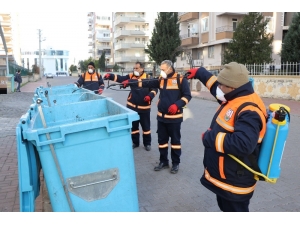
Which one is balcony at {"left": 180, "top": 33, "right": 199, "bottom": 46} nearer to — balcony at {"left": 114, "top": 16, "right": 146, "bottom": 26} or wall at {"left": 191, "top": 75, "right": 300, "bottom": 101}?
wall at {"left": 191, "top": 75, "right": 300, "bottom": 101}

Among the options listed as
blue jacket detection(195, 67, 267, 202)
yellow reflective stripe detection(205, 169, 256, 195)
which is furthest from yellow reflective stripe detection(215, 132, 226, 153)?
yellow reflective stripe detection(205, 169, 256, 195)

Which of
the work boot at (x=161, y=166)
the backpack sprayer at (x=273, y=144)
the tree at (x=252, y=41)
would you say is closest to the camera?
the backpack sprayer at (x=273, y=144)

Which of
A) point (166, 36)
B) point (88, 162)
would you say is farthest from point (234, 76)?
point (166, 36)

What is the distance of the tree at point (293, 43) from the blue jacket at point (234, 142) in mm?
15938

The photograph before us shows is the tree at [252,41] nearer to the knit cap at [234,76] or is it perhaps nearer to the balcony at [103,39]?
the knit cap at [234,76]

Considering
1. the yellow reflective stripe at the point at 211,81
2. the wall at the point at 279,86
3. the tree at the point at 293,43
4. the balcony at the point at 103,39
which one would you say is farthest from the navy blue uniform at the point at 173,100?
the balcony at the point at 103,39

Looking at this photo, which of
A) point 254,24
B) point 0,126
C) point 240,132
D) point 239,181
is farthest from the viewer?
point 254,24

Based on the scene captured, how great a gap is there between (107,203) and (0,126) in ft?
21.6

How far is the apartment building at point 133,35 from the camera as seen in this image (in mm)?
58219

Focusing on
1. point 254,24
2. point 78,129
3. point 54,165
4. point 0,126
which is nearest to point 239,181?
point 78,129

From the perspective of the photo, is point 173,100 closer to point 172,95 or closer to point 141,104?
point 172,95

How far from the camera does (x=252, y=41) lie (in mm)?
A: 17797

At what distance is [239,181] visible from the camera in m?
2.27
